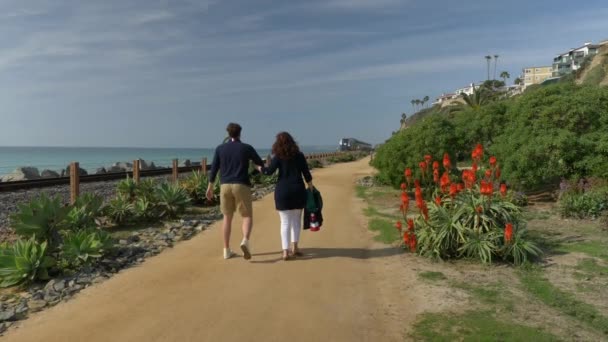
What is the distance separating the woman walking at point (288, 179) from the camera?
6.18m

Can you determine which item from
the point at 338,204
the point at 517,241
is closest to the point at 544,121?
the point at 338,204

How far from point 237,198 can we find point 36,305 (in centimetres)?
259

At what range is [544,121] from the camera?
474 inches

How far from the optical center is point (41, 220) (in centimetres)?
664

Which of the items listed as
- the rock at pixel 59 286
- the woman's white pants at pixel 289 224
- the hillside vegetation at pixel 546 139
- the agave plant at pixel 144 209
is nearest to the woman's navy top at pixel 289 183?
the woman's white pants at pixel 289 224

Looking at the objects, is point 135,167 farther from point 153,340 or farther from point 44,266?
point 153,340

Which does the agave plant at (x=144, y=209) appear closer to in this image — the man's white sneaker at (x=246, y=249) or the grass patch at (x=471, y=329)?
the man's white sneaker at (x=246, y=249)

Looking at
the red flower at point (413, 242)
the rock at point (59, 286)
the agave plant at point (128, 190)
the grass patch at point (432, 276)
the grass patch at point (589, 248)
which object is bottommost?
the rock at point (59, 286)

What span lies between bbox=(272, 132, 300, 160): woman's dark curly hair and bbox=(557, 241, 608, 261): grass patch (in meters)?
4.30

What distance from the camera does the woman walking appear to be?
20.3ft

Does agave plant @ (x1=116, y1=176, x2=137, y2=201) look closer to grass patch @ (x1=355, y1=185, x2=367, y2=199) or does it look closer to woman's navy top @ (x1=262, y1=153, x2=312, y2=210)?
woman's navy top @ (x1=262, y1=153, x2=312, y2=210)

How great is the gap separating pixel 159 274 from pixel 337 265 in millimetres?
2304

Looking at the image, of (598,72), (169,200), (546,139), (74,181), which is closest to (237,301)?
(169,200)

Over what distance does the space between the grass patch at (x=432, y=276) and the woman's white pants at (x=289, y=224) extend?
5.75 ft
